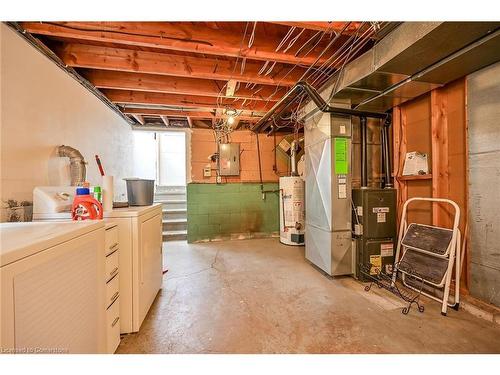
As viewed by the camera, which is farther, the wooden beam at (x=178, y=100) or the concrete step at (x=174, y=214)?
the concrete step at (x=174, y=214)

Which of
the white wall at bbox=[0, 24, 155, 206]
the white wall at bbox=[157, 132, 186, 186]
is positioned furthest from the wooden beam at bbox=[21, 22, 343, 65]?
the white wall at bbox=[157, 132, 186, 186]

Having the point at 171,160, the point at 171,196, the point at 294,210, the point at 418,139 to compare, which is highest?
the point at 171,160

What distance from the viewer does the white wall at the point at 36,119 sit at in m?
1.51

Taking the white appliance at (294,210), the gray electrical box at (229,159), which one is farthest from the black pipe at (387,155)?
the gray electrical box at (229,159)

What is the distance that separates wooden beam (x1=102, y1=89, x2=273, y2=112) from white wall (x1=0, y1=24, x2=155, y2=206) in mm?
437

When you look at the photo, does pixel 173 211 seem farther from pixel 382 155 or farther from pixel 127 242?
pixel 382 155

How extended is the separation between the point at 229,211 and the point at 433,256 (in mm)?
3306

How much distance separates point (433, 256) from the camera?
2.00 m

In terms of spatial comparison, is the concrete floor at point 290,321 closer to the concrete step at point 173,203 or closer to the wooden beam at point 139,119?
the concrete step at point 173,203

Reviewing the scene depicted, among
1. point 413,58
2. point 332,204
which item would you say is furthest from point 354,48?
point 332,204

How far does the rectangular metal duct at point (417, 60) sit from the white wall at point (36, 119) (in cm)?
274

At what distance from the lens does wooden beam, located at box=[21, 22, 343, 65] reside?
175 cm

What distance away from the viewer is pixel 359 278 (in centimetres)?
248

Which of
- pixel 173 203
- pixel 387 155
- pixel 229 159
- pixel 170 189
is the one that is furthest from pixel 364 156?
Result: pixel 170 189
